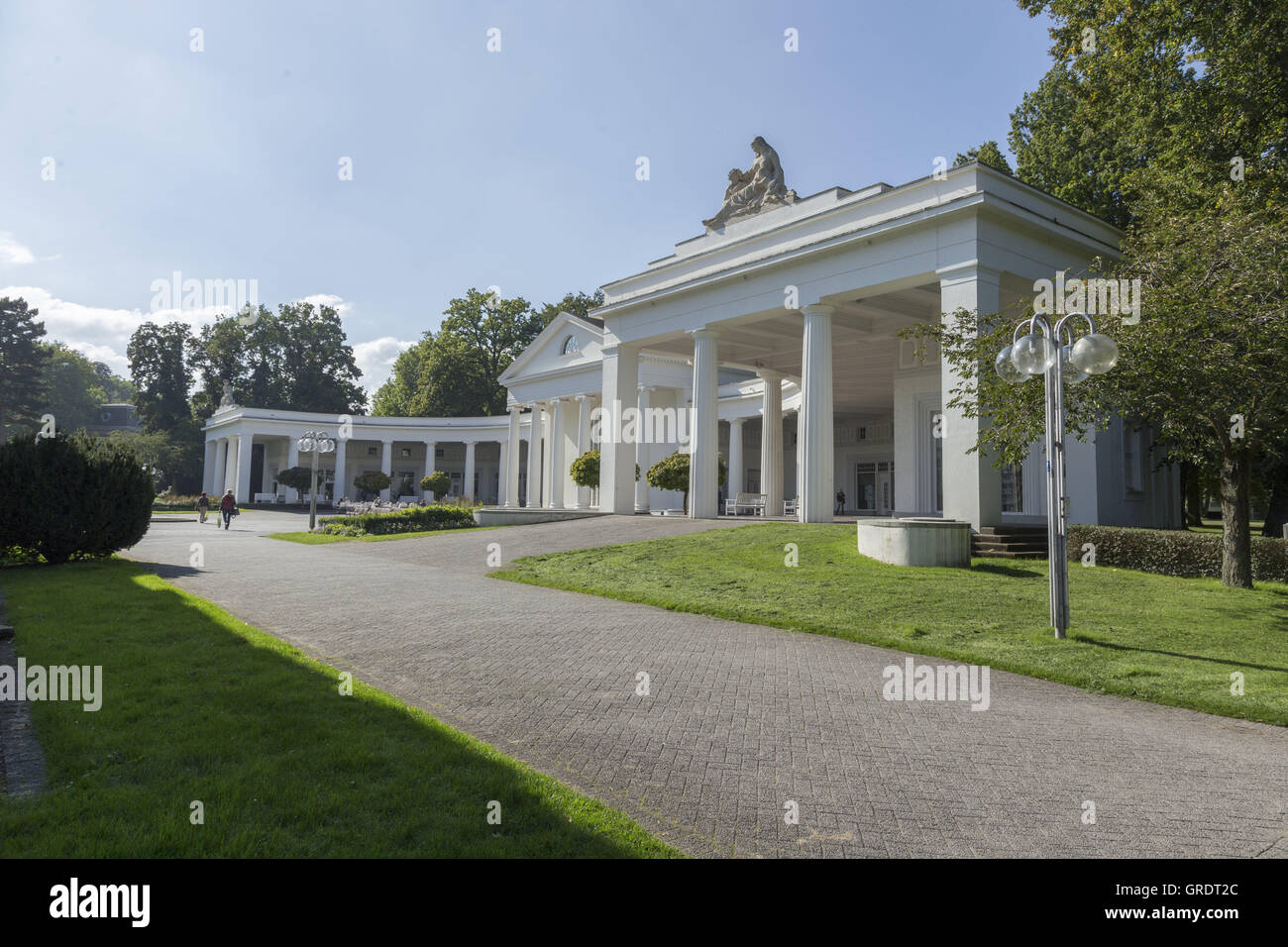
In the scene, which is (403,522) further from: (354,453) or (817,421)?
(354,453)

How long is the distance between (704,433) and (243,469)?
46.3 m

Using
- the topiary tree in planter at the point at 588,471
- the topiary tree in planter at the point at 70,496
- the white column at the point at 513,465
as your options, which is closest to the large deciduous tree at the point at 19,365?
the white column at the point at 513,465

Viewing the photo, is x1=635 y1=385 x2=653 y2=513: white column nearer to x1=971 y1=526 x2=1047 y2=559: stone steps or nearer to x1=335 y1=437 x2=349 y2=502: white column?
x1=971 y1=526 x2=1047 y2=559: stone steps

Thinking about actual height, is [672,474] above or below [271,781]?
above

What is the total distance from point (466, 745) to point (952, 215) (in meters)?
17.0

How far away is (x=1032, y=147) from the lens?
2764cm

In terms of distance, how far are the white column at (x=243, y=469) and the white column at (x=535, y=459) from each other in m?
27.0

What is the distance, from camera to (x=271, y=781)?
13.0 ft

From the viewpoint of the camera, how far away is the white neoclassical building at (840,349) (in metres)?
17.8

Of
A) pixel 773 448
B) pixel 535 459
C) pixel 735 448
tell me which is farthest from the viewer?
pixel 535 459

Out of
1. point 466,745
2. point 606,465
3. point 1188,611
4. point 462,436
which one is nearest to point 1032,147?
point 606,465
